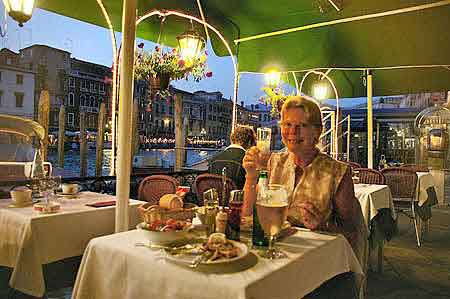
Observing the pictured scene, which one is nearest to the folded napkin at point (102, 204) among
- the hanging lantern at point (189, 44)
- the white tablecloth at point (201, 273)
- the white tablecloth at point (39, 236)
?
the white tablecloth at point (39, 236)

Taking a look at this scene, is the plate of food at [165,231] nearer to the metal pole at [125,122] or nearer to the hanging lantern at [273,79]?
the metal pole at [125,122]

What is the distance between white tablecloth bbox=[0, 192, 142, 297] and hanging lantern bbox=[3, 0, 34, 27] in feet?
5.37

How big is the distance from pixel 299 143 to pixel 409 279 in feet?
8.67

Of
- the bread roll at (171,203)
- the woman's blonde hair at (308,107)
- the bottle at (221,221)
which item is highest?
the woman's blonde hair at (308,107)

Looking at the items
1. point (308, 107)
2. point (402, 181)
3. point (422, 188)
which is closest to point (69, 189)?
point (308, 107)

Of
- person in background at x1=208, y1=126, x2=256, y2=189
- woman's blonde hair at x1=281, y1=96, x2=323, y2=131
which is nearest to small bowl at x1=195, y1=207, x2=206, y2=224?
woman's blonde hair at x1=281, y1=96, x2=323, y2=131

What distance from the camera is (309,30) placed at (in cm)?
472

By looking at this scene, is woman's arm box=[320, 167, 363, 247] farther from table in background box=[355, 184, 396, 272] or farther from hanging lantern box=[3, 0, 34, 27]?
hanging lantern box=[3, 0, 34, 27]

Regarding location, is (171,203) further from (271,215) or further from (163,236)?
(271,215)

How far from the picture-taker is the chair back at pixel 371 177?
495 centimetres

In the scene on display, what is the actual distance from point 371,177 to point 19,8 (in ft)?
14.8

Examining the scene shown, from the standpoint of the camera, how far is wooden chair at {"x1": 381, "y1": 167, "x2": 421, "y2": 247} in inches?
207

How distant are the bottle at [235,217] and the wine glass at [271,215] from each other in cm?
19

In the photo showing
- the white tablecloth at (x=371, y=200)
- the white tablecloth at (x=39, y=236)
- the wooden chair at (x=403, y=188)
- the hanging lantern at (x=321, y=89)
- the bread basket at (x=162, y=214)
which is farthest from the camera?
the hanging lantern at (x=321, y=89)
